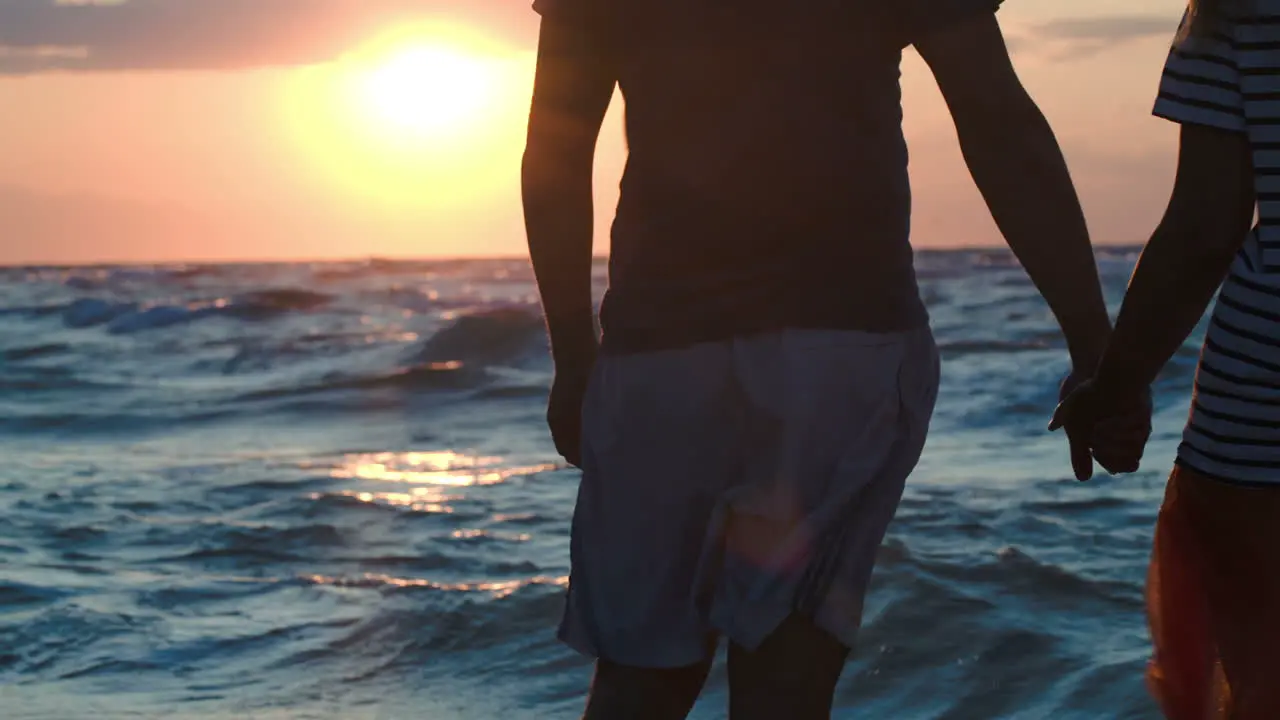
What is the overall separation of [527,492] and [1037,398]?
546 cm

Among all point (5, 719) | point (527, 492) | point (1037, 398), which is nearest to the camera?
point (5, 719)

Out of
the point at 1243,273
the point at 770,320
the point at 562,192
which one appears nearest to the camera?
the point at 1243,273

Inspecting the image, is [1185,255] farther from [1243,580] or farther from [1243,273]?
[1243,580]

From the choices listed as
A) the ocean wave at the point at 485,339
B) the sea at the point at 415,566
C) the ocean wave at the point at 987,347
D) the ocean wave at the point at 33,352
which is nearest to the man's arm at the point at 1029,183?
the sea at the point at 415,566

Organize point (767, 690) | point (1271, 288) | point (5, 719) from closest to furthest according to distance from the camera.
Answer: point (1271, 288), point (767, 690), point (5, 719)

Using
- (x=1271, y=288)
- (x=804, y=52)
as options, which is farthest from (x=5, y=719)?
(x=1271, y=288)

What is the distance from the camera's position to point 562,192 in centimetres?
254

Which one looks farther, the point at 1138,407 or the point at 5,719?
Result: the point at 5,719

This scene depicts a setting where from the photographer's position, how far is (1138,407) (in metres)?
2.30

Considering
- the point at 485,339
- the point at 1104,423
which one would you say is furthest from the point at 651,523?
the point at 485,339

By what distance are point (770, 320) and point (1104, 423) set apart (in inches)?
19.5

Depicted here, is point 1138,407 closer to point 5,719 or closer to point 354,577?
point 5,719

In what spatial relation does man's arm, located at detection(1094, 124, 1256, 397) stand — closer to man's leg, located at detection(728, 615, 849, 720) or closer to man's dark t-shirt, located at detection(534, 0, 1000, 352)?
man's dark t-shirt, located at detection(534, 0, 1000, 352)

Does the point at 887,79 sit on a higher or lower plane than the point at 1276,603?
higher
